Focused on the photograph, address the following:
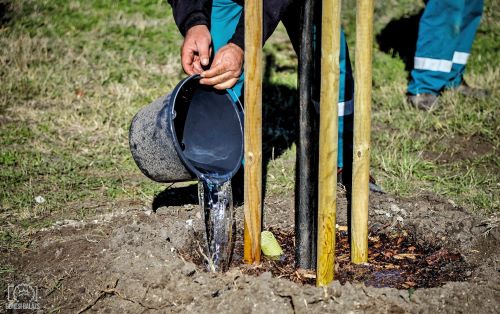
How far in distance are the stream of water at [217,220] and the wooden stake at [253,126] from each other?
164mm

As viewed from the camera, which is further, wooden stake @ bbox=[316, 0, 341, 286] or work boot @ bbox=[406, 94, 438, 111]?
work boot @ bbox=[406, 94, 438, 111]

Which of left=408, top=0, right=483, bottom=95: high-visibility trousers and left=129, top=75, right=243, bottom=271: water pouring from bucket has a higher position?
left=408, top=0, right=483, bottom=95: high-visibility trousers

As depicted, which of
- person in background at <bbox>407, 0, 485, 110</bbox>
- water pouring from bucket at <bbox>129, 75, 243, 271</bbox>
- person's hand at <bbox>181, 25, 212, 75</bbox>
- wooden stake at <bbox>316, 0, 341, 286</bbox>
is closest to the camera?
wooden stake at <bbox>316, 0, 341, 286</bbox>

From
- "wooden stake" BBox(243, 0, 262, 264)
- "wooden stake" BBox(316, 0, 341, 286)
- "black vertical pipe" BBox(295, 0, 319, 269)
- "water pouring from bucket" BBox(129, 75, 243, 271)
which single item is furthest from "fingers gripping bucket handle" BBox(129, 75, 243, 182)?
"wooden stake" BBox(316, 0, 341, 286)

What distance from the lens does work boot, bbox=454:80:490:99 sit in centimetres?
464

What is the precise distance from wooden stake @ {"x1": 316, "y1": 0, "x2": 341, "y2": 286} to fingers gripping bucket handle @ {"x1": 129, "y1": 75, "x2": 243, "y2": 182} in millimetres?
502

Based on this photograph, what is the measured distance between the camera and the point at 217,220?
8.91ft

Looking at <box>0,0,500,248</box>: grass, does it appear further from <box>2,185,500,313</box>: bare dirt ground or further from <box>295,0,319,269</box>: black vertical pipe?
<box>295,0,319,269</box>: black vertical pipe

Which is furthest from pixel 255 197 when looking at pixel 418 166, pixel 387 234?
pixel 418 166

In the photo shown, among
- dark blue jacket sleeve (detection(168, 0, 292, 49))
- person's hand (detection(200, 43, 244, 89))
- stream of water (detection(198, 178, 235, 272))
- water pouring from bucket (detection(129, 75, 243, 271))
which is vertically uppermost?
dark blue jacket sleeve (detection(168, 0, 292, 49))

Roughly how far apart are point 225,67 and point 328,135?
0.52 m

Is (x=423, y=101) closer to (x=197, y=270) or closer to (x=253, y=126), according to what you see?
(x=253, y=126)

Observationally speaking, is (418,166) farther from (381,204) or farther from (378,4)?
(378,4)

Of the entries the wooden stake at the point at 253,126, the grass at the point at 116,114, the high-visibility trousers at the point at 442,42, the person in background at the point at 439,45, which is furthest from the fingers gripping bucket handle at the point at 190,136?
the high-visibility trousers at the point at 442,42
